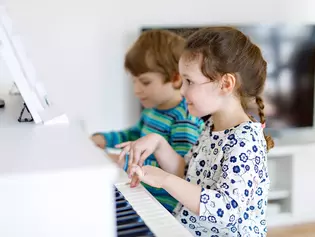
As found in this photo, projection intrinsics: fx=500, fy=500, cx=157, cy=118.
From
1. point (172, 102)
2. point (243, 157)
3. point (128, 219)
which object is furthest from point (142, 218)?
point (172, 102)

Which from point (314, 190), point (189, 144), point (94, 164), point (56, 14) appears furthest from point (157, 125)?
point (314, 190)

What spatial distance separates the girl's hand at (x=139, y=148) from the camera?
3.67 ft

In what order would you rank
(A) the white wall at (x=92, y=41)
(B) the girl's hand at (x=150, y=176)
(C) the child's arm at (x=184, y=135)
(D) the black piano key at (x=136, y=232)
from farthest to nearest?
1. (A) the white wall at (x=92, y=41)
2. (C) the child's arm at (x=184, y=135)
3. (B) the girl's hand at (x=150, y=176)
4. (D) the black piano key at (x=136, y=232)

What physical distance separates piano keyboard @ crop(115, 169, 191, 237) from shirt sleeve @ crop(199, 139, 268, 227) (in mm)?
103

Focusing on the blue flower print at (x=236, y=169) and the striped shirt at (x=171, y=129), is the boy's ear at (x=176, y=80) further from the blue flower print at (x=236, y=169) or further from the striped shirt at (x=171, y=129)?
the blue flower print at (x=236, y=169)

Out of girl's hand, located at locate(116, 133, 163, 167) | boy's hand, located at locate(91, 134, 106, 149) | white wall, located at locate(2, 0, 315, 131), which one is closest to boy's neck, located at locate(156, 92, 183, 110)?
boy's hand, located at locate(91, 134, 106, 149)

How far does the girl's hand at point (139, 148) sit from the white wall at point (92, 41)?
4.46ft

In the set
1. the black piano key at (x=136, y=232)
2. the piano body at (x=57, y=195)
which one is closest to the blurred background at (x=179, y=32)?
the black piano key at (x=136, y=232)

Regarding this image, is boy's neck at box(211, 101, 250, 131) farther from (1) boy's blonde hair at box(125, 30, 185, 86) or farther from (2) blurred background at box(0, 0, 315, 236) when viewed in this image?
(2) blurred background at box(0, 0, 315, 236)

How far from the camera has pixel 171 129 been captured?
1.54 metres

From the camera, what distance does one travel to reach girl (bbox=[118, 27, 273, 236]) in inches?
38.4

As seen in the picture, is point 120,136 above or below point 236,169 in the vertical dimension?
below

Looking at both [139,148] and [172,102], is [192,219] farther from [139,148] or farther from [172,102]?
[172,102]

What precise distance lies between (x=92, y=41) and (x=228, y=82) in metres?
1.56
